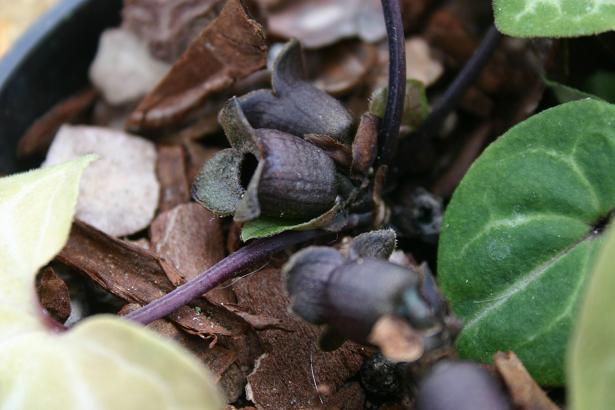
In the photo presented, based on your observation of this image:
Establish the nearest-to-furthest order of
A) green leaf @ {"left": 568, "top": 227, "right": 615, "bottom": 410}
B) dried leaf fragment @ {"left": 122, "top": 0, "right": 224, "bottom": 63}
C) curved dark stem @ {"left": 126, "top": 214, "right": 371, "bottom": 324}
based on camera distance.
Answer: green leaf @ {"left": 568, "top": 227, "right": 615, "bottom": 410}
curved dark stem @ {"left": 126, "top": 214, "right": 371, "bottom": 324}
dried leaf fragment @ {"left": 122, "top": 0, "right": 224, "bottom": 63}

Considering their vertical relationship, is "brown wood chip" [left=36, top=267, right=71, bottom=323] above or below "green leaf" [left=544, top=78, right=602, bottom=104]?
below

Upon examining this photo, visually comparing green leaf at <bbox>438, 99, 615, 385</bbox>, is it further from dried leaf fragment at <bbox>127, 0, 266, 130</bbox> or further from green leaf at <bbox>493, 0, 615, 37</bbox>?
dried leaf fragment at <bbox>127, 0, 266, 130</bbox>

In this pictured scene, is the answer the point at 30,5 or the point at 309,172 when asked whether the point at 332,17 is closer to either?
the point at 309,172

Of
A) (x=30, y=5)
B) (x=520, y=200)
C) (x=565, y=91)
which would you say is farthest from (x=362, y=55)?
(x=30, y=5)

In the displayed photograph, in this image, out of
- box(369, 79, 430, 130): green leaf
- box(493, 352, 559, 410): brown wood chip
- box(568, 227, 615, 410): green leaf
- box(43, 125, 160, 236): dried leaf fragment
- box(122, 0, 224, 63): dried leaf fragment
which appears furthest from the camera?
box(122, 0, 224, 63): dried leaf fragment

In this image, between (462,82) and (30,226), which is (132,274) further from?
(462,82)

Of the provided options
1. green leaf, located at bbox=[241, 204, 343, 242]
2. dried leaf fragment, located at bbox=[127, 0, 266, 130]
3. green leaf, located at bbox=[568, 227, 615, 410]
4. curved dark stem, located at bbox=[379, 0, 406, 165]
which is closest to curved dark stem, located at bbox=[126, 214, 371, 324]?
green leaf, located at bbox=[241, 204, 343, 242]

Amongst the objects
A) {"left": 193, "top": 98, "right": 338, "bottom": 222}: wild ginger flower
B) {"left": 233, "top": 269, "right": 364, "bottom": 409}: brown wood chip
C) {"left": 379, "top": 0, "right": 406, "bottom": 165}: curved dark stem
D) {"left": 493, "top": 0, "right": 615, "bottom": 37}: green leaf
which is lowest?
{"left": 233, "top": 269, "right": 364, "bottom": 409}: brown wood chip
